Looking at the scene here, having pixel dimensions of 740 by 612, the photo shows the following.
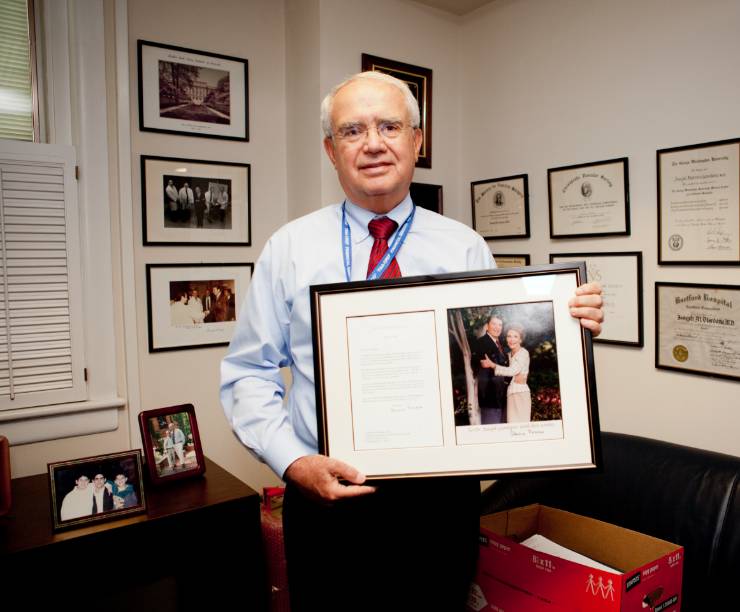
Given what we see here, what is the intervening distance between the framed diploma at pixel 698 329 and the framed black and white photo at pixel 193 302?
180 cm

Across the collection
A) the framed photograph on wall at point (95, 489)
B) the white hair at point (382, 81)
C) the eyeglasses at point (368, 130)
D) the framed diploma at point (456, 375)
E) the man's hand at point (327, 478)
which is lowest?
the framed photograph on wall at point (95, 489)

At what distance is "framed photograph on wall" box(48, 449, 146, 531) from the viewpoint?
1759mm

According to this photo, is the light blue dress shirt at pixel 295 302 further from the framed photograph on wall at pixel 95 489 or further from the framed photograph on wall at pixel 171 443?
the framed photograph on wall at pixel 171 443

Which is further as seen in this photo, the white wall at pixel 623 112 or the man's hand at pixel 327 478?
the white wall at pixel 623 112

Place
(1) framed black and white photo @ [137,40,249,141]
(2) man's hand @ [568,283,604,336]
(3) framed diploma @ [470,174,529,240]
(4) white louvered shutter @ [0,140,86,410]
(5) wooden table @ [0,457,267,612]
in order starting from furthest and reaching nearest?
(3) framed diploma @ [470,174,529,240]
(1) framed black and white photo @ [137,40,249,141]
(4) white louvered shutter @ [0,140,86,410]
(5) wooden table @ [0,457,267,612]
(2) man's hand @ [568,283,604,336]

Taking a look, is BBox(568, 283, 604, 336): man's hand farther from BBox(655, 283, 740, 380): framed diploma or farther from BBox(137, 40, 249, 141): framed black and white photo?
BBox(137, 40, 249, 141): framed black and white photo

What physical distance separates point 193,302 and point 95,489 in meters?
0.96

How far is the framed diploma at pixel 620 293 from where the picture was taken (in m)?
2.31

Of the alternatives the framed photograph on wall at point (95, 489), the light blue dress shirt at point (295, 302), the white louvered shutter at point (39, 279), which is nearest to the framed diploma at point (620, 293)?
the light blue dress shirt at point (295, 302)

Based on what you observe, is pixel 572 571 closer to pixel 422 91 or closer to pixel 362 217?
pixel 362 217

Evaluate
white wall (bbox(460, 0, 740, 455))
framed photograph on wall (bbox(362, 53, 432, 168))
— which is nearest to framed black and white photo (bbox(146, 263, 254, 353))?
framed photograph on wall (bbox(362, 53, 432, 168))

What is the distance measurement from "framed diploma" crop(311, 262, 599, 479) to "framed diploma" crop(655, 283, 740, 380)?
1.24 metres

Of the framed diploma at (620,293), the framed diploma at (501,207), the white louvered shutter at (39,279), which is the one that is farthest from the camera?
the framed diploma at (501,207)

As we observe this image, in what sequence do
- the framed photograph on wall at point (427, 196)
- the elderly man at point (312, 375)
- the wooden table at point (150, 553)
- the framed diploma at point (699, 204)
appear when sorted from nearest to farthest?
the elderly man at point (312, 375)
the wooden table at point (150, 553)
the framed diploma at point (699, 204)
the framed photograph on wall at point (427, 196)
